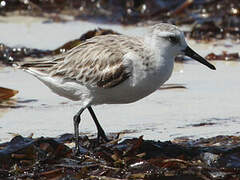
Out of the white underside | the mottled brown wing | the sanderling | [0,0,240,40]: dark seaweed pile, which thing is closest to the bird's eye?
the sanderling

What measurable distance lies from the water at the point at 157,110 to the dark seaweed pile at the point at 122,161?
1.81ft

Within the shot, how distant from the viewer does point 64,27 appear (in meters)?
9.43

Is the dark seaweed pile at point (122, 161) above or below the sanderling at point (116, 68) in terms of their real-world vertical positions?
below

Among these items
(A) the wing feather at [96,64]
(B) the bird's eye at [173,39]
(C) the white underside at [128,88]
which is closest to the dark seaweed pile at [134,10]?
(A) the wing feather at [96,64]

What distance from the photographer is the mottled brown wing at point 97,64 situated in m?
4.73

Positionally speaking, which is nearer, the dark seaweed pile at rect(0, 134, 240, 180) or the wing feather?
the dark seaweed pile at rect(0, 134, 240, 180)

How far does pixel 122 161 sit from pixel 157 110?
159 cm

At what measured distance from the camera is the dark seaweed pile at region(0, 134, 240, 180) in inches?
Result: 171

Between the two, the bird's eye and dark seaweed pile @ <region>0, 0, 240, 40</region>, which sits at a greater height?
the bird's eye

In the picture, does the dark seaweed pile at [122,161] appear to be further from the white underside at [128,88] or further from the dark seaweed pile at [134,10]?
the dark seaweed pile at [134,10]

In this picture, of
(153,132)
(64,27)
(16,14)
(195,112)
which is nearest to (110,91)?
(153,132)

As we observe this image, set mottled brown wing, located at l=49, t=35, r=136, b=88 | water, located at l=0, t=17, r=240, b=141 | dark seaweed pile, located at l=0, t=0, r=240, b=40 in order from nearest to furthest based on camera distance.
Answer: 1. mottled brown wing, located at l=49, t=35, r=136, b=88
2. water, located at l=0, t=17, r=240, b=141
3. dark seaweed pile, located at l=0, t=0, r=240, b=40

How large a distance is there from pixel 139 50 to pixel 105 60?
0.31m

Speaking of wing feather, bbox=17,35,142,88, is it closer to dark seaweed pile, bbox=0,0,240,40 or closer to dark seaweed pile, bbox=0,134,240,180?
dark seaweed pile, bbox=0,134,240,180
